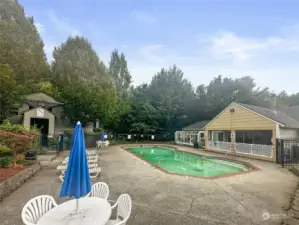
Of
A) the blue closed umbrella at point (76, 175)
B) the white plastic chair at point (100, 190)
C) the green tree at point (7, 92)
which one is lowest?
the white plastic chair at point (100, 190)

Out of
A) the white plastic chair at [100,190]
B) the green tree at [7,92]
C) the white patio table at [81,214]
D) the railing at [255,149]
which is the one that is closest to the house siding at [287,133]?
the railing at [255,149]

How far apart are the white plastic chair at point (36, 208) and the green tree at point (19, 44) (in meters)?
20.9

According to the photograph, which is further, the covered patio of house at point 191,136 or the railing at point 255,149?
the covered patio of house at point 191,136

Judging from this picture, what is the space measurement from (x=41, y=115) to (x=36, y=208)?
17049 millimetres

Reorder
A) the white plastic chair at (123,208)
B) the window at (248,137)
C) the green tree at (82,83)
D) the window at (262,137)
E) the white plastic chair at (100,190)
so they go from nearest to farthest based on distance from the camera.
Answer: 1. the white plastic chair at (123,208)
2. the white plastic chair at (100,190)
3. the window at (262,137)
4. the window at (248,137)
5. the green tree at (82,83)

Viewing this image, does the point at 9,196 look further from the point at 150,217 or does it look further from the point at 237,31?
the point at 237,31

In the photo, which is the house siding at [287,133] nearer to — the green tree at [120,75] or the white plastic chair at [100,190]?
the white plastic chair at [100,190]

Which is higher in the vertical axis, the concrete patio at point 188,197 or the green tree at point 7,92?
the green tree at point 7,92

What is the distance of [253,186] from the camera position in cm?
624

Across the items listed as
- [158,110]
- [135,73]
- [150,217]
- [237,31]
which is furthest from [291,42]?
[135,73]

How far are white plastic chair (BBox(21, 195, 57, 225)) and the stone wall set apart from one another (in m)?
2.77

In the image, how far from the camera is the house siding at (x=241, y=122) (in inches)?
495

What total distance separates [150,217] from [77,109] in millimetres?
19485

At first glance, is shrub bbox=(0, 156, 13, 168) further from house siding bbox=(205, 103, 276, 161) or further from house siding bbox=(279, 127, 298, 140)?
house siding bbox=(279, 127, 298, 140)
